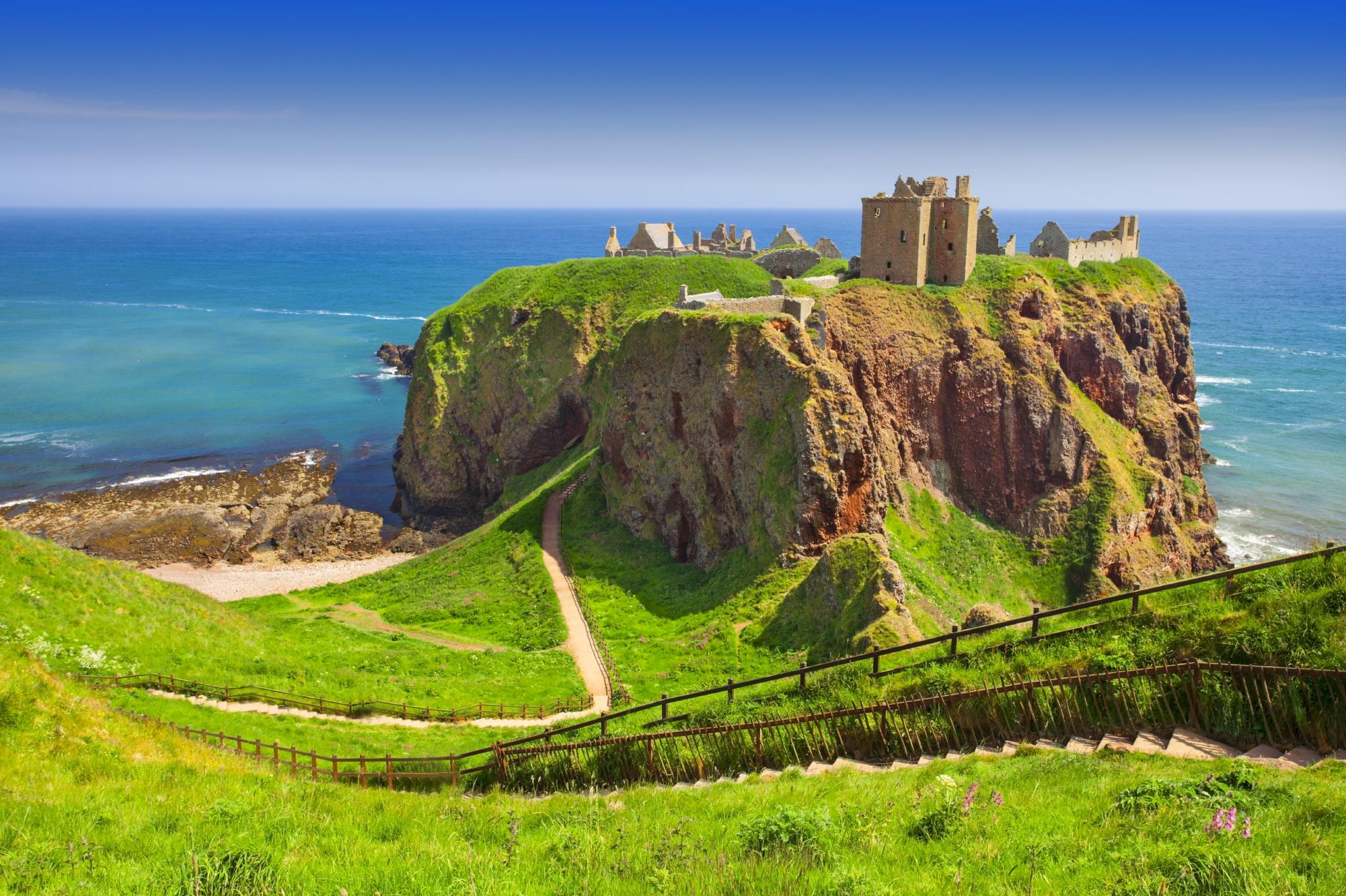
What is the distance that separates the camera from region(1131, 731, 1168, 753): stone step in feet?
50.5

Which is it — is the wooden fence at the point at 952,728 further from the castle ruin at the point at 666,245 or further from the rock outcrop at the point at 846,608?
the castle ruin at the point at 666,245

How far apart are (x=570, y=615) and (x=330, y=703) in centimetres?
1788

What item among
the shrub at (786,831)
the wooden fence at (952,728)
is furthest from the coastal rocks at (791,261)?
the shrub at (786,831)

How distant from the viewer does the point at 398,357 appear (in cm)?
13788

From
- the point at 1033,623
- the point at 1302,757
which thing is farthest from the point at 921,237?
the point at 1302,757

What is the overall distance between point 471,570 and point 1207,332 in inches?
5487

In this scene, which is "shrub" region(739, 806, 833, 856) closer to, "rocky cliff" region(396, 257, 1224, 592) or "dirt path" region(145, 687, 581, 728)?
"dirt path" region(145, 687, 581, 728)

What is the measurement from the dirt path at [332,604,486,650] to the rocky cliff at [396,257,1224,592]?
544 inches

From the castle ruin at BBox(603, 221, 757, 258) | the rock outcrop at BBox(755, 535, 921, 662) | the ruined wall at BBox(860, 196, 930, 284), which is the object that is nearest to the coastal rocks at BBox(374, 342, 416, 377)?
the castle ruin at BBox(603, 221, 757, 258)

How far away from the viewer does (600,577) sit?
169 ft

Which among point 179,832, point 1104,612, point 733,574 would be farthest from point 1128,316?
point 179,832

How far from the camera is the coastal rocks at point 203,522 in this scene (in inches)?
2702

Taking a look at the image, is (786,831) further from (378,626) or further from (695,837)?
(378,626)

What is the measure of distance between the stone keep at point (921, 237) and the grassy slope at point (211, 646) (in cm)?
3303
